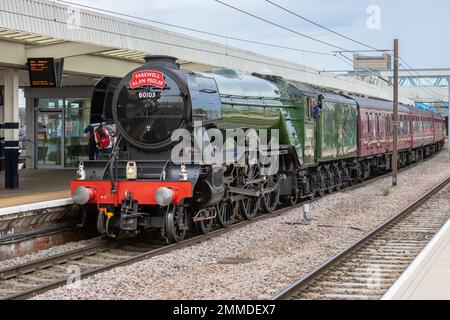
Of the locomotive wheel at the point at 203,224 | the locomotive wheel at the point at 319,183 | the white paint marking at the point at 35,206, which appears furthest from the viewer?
→ the locomotive wheel at the point at 319,183

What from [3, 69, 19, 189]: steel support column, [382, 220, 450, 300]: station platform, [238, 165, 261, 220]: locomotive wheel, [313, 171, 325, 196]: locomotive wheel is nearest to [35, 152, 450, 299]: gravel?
[238, 165, 261, 220]: locomotive wheel

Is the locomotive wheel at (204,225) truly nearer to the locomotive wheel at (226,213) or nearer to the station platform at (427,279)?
the locomotive wheel at (226,213)

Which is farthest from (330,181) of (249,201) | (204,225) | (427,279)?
(427,279)

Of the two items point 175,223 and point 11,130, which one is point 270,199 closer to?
point 175,223

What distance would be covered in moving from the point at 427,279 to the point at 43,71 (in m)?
11.1

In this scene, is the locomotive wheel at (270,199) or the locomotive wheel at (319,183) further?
the locomotive wheel at (319,183)

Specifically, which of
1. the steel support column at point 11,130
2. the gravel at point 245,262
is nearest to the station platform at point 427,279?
the gravel at point 245,262

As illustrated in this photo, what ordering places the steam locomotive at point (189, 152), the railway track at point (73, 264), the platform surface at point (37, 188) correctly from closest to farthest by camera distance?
the railway track at point (73, 264) → the steam locomotive at point (189, 152) → the platform surface at point (37, 188)

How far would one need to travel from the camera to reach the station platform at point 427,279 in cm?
629

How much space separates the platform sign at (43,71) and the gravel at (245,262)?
250 inches

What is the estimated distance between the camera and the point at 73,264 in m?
9.48

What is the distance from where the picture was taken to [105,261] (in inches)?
385

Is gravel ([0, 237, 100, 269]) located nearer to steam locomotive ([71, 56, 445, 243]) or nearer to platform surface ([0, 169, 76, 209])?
steam locomotive ([71, 56, 445, 243])
